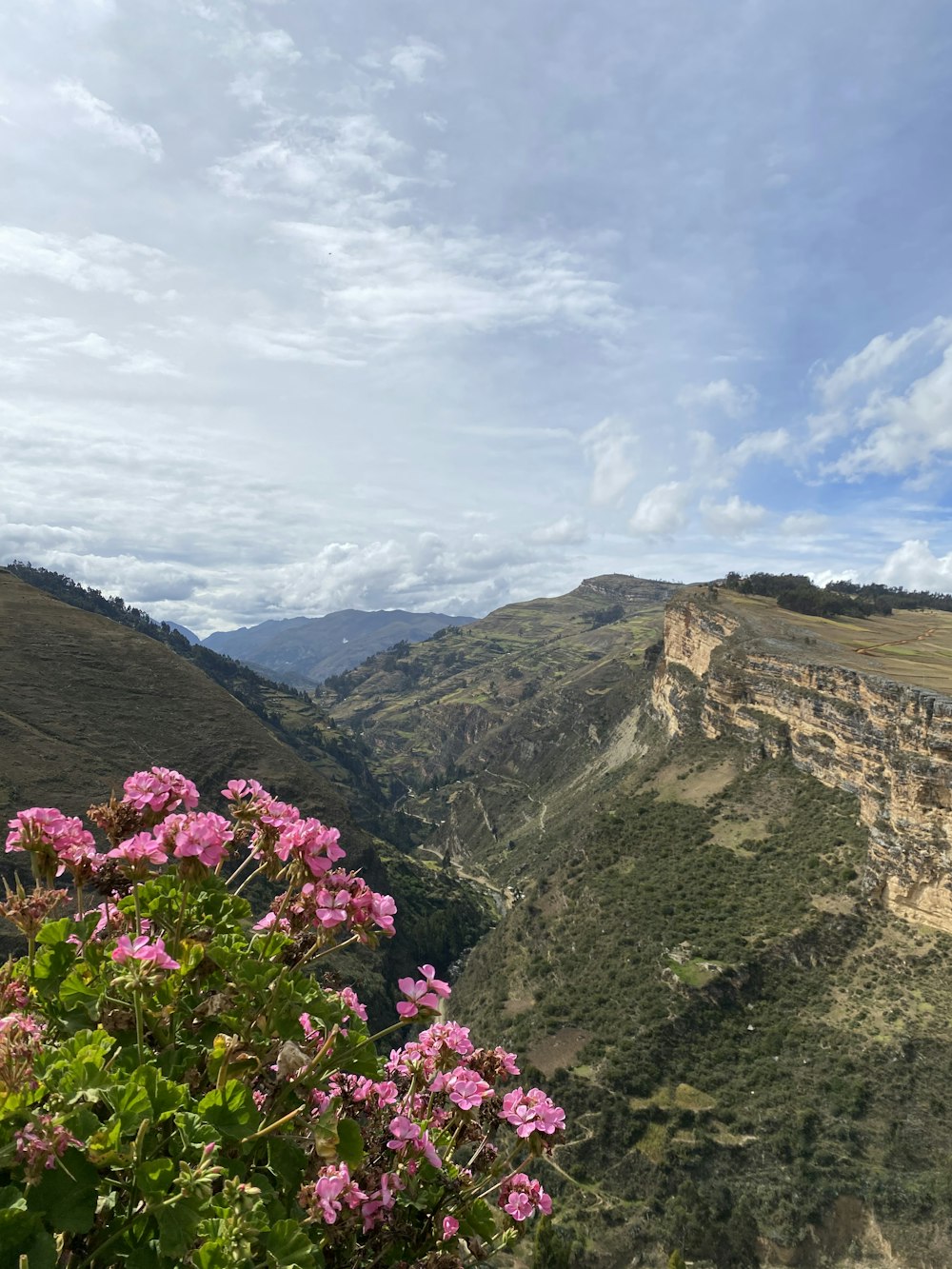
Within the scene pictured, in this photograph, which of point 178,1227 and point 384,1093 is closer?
point 178,1227

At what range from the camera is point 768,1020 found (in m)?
37.5

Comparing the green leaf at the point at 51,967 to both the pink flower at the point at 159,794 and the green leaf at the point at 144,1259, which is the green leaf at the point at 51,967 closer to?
the pink flower at the point at 159,794

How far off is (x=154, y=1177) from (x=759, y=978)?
154 ft

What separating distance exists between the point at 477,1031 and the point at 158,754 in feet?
130

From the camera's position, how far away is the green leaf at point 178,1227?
2469 mm

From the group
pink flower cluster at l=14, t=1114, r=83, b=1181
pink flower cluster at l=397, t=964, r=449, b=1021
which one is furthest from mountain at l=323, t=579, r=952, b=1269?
pink flower cluster at l=14, t=1114, r=83, b=1181

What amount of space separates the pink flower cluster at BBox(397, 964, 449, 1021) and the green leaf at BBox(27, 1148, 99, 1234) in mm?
1703

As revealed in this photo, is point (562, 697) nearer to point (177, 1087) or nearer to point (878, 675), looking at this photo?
point (878, 675)

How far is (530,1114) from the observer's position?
434 centimetres

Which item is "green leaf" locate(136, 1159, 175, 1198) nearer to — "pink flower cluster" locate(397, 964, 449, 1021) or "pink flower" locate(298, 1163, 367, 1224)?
"pink flower" locate(298, 1163, 367, 1224)

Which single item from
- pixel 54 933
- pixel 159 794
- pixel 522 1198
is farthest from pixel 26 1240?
pixel 522 1198

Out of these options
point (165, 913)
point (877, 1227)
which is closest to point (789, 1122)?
point (877, 1227)

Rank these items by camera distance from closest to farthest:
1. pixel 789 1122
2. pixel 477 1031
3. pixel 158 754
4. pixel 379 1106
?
1. pixel 379 1106
2. pixel 789 1122
3. pixel 477 1031
4. pixel 158 754

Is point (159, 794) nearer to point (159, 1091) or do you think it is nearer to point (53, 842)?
point (53, 842)
